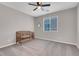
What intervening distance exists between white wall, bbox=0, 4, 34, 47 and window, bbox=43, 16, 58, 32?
1.81 m

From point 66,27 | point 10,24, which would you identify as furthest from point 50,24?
point 10,24

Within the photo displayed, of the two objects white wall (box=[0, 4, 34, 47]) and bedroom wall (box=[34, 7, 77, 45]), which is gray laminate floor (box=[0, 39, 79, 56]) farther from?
bedroom wall (box=[34, 7, 77, 45])

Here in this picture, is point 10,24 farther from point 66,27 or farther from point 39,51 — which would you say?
point 66,27

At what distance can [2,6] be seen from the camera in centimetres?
382

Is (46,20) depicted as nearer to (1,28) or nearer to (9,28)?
(9,28)

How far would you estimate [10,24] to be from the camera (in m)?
4.30

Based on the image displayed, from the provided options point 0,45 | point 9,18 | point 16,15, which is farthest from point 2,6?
point 0,45

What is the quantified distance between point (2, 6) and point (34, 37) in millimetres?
3620

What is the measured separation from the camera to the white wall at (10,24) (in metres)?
3.82

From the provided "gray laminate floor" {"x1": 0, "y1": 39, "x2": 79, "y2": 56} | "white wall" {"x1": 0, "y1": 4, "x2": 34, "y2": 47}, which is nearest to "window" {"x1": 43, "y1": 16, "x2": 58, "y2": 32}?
"white wall" {"x1": 0, "y1": 4, "x2": 34, "y2": 47}

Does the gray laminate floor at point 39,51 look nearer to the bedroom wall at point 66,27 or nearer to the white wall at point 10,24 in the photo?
the white wall at point 10,24

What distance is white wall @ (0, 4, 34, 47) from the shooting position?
3.82 meters

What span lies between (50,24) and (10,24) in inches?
128

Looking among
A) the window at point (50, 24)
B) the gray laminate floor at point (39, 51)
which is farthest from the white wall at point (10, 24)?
the window at point (50, 24)
